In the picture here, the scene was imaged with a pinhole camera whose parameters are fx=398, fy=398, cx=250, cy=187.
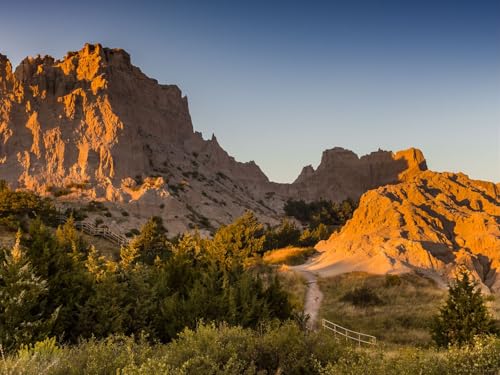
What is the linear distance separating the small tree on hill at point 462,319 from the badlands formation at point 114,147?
150 feet

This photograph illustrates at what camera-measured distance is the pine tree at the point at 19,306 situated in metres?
12.3

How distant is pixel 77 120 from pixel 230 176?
119 ft

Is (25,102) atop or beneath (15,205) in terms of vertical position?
atop

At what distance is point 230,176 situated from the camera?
3730 inches

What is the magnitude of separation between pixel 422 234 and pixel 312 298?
19.1 m

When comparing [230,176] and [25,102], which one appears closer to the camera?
[25,102]

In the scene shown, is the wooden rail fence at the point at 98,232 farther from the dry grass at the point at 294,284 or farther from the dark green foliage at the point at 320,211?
the dark green foliage at the point at 320,211

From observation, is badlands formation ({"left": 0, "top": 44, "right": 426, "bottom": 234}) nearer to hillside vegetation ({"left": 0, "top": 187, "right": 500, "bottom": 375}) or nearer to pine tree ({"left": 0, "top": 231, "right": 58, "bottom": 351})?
hillside vegetation ({"left": 0, "top": 187, "right": 500, "bottom": 375})

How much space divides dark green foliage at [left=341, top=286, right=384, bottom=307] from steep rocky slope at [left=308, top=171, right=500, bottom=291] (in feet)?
19.8

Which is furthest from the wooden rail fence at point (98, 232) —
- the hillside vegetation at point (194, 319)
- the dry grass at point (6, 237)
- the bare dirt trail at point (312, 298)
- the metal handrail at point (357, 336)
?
the metal handrail at point (357, 336)

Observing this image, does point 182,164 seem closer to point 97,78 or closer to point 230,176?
point 230,176

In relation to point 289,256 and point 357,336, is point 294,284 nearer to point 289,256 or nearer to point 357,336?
point 357,336

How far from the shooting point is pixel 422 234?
1734 inches


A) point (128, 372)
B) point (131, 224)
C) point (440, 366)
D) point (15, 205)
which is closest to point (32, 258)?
point (128, 372)
